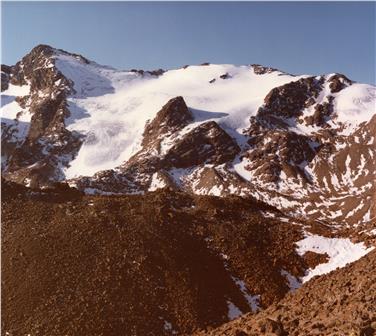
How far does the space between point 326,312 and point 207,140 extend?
425 ft

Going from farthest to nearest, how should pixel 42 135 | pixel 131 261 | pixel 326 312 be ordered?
pixel 42 135 < pixel 131 261 < pixel 326 312

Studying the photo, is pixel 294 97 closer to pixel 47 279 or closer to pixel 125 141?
pixel 125 141

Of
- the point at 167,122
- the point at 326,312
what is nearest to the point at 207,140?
the point at 167,122

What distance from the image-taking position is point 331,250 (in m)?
37.4

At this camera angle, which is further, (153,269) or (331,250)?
(331,250)

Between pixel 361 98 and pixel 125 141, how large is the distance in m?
77.3

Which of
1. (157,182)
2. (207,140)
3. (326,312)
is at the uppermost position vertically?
(207,140)

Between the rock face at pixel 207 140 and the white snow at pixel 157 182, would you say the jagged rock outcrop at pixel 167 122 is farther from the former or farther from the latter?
the white snow at pixel 157 182

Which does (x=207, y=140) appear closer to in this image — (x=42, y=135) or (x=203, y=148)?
(x=203, y=148)

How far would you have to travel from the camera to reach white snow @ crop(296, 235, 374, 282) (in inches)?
1389

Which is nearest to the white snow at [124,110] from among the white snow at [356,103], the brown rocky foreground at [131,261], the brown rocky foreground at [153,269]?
the white snow at [356,103]

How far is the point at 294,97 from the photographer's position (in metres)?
171

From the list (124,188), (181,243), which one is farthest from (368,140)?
(181,243)

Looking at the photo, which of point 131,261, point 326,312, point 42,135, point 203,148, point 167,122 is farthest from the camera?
point 42,135
